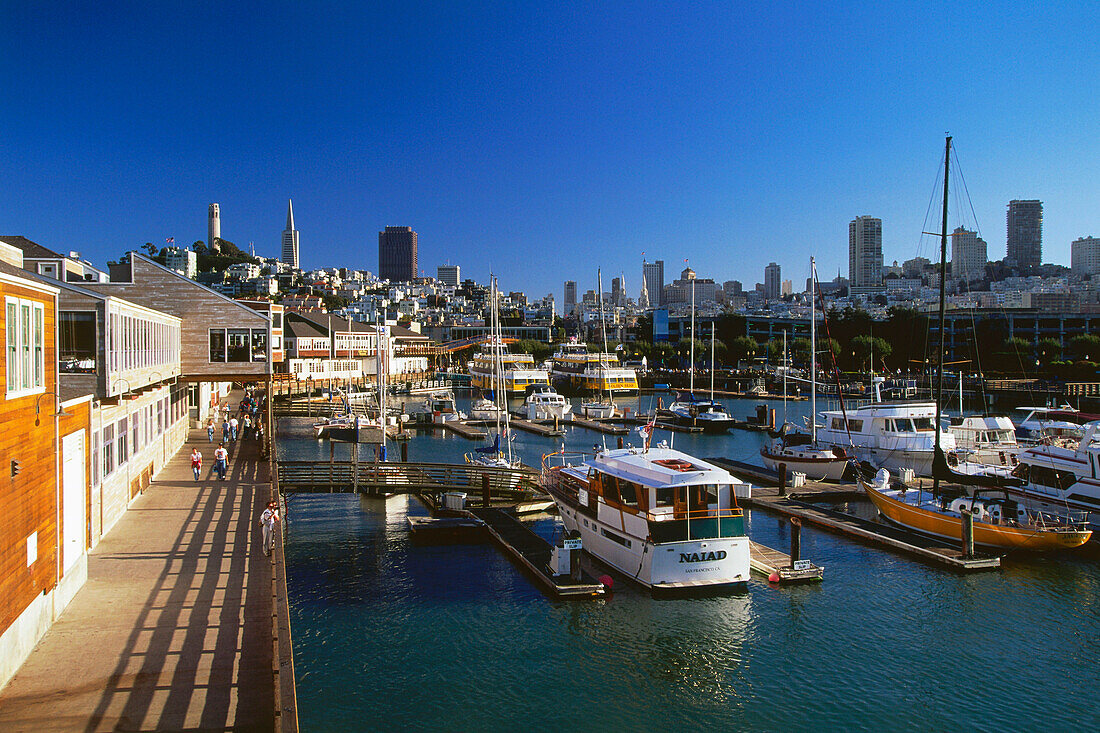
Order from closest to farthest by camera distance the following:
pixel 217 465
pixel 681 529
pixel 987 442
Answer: pixel 681 529, pixel 217 465, pixel 987 442

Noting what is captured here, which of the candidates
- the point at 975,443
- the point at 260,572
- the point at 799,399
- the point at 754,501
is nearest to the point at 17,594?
the point at 260,572

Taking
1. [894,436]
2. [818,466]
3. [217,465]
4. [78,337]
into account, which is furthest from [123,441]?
[894,436]

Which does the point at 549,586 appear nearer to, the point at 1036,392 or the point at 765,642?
the point at 765,642

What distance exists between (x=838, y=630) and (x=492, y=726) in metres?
8.74

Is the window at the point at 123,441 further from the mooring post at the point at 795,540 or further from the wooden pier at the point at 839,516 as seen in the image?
the wooden pier at the point at 839,516

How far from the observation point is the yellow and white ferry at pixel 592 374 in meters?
83.2

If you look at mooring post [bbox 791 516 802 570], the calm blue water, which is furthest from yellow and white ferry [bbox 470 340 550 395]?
the calm blue water

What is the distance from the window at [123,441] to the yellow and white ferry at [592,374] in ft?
185

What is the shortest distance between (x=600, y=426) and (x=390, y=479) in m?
33.5

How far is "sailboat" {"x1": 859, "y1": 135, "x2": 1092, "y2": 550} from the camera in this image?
22.0 meters

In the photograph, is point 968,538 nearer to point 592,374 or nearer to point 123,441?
point 123,441

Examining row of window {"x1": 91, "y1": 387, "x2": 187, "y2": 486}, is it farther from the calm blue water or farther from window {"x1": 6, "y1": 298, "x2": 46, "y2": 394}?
the calm blue water

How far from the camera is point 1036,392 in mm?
76312

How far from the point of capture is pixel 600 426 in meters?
59.0
